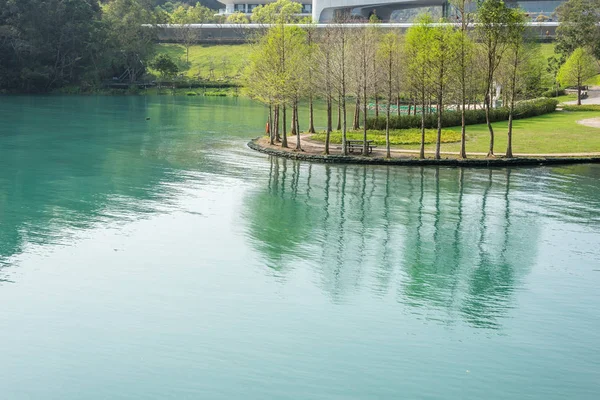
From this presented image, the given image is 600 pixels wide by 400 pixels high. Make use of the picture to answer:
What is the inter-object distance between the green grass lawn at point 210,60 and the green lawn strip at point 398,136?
60579 mm

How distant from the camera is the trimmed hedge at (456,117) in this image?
5888cm

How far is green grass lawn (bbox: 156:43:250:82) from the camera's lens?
11944cm

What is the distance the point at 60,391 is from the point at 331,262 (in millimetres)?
11537

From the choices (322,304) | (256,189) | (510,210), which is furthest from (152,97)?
(322,304)

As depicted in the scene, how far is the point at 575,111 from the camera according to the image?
71375 millimetres

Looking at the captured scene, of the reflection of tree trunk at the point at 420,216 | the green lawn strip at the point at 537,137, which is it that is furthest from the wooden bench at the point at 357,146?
the reflection of tree trunk at the point at 420,216

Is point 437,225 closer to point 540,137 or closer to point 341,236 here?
point 341,236

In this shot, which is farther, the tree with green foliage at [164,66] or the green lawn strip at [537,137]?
the tree with green foliage at [164,66]

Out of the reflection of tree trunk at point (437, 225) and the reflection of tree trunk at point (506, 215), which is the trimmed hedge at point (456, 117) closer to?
the reflection of tree trunk at point (506, 215)

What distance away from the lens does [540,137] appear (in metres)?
53.8

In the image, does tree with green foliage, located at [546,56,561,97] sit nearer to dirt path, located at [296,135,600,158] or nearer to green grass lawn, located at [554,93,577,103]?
green grass lawn, located at [554,93,577,103]

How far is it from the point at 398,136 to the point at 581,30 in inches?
1726

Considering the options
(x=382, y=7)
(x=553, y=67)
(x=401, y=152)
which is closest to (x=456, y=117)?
(x=401, y=152)

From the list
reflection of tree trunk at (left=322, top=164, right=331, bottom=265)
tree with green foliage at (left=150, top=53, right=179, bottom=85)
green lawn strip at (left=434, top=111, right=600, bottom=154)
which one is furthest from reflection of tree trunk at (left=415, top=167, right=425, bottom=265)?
tree with green foliage at (left=150, top=53, right=179, bottom=85)
